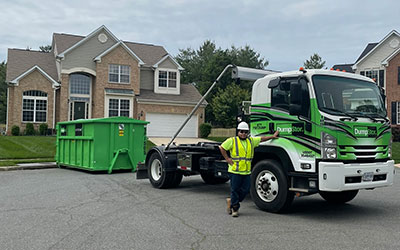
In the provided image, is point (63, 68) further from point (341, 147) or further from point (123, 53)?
point (341, 147)

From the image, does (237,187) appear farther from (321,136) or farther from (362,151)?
(362,151)

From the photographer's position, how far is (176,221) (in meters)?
7.22

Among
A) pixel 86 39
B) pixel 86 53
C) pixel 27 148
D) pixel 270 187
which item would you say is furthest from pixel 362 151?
pixel 86 39

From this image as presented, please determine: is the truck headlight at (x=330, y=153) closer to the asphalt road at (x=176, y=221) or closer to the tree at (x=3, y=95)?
the asphalt road at (x=176, y=221)

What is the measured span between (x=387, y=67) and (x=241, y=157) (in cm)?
2829

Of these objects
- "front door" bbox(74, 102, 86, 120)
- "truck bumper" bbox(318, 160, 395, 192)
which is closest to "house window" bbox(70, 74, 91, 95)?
"front door" bbox(74, 102, 86, 120)

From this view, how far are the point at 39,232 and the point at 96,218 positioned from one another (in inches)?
46.0

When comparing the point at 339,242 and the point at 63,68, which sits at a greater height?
the point at 63,68

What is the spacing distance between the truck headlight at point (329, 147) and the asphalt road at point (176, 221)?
115 cm

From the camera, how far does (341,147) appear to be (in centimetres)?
727

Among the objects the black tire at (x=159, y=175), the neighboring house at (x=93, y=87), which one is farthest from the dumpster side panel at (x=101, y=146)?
the neighboring house at (x=93, y=87)

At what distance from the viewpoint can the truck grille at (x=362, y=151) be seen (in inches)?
287

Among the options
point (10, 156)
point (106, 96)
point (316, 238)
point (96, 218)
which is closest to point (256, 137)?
point (316, 238)

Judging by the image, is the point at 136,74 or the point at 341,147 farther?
the point at 136,74
